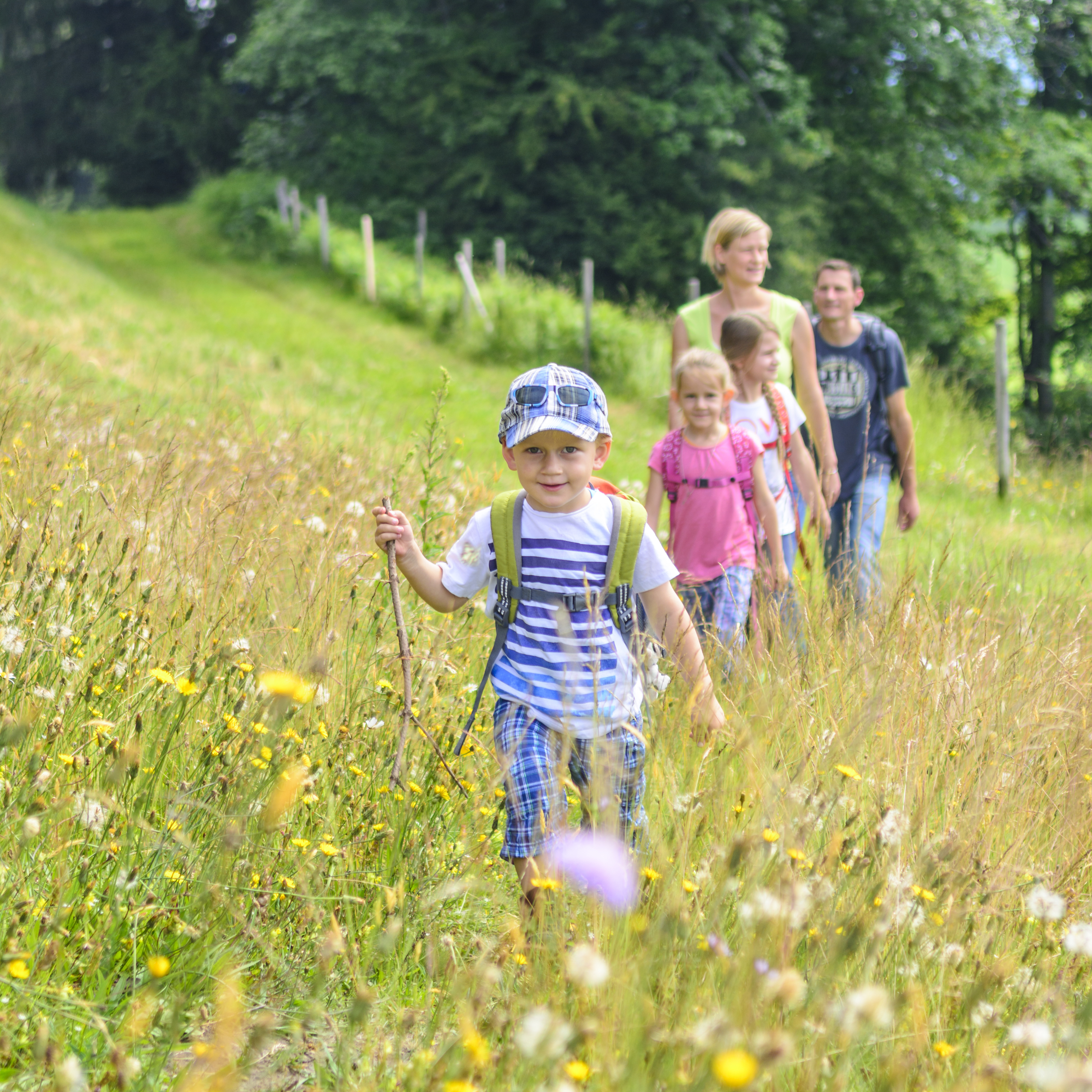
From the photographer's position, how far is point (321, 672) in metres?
1.75

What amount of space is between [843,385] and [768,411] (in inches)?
38.5

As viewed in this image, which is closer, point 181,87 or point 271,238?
point 271,238

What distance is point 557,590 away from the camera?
269 cm

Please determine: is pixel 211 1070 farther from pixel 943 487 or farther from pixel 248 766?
pixel 943 487

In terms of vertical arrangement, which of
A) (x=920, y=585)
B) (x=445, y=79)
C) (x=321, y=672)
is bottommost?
(x=920, y=585)

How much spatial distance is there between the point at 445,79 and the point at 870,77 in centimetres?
1108

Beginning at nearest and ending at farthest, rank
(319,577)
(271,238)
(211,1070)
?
(211,1070), (319,577), (271,238)

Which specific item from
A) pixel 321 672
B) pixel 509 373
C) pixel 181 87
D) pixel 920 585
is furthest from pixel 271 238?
pixel 321 672

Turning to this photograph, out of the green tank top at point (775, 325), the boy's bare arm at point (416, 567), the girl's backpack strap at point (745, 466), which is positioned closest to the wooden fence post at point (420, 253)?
the green tank top at point (775, 325)

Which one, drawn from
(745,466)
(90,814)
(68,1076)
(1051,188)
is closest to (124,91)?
(1051,188)

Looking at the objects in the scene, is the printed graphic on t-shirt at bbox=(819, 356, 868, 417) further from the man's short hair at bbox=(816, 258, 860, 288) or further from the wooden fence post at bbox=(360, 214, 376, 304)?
the wooden fence post at bbox=(360, 214, 376, 304)

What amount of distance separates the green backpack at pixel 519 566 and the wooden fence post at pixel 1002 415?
9.13 meters

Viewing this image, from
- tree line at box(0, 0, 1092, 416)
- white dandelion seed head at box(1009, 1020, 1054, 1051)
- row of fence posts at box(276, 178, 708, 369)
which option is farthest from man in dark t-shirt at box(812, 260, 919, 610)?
tree line at box(0, 0, 1092, 416)

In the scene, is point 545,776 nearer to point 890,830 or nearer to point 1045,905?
point 890,830
